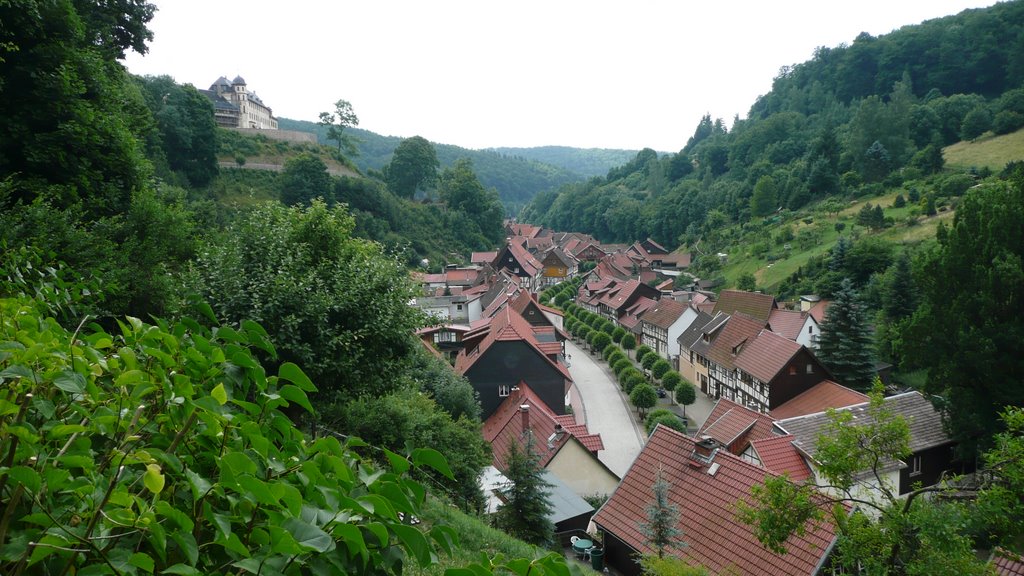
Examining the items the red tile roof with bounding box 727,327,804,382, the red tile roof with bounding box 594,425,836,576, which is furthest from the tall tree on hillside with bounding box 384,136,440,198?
the red tile roof with bounding box 594,425,836,576

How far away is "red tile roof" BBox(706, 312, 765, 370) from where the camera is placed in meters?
33.1

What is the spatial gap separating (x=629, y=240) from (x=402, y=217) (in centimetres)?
6164

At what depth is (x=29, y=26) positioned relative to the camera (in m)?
13.0

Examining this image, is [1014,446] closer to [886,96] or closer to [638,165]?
[886,96]

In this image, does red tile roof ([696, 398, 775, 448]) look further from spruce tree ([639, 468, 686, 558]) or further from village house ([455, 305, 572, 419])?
spruce tree ([639, 468, 686, 558])

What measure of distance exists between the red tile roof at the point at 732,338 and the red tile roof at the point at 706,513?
1863 cm

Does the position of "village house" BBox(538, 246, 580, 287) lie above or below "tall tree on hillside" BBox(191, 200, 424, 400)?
below

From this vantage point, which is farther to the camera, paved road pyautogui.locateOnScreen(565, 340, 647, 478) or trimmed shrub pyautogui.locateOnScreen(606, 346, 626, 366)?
trimmed shrub pyautogui.locateOnScreen(606, 346, 626, 366)

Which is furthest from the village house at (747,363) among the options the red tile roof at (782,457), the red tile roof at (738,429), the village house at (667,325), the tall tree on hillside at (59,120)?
the tall tree on hillside at (59,120)

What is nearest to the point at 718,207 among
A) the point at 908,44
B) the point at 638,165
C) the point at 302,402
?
the point at 908,44

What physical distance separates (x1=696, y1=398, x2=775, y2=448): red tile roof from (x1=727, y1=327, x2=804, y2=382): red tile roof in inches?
233

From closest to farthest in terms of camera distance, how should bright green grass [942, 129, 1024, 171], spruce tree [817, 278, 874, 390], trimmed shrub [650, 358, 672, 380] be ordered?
spruce tree [817, 278, 874, 390] < trimmed shrub [650, 358, 672, 380] < bright green grass [942, 129, 1024, 171]

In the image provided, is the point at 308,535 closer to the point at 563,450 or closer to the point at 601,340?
the point at 563,450

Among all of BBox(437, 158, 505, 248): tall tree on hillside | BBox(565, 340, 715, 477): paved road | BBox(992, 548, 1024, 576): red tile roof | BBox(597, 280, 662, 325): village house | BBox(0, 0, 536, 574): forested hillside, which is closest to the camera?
BBox(0, 0, 536, 574): forested hillside
